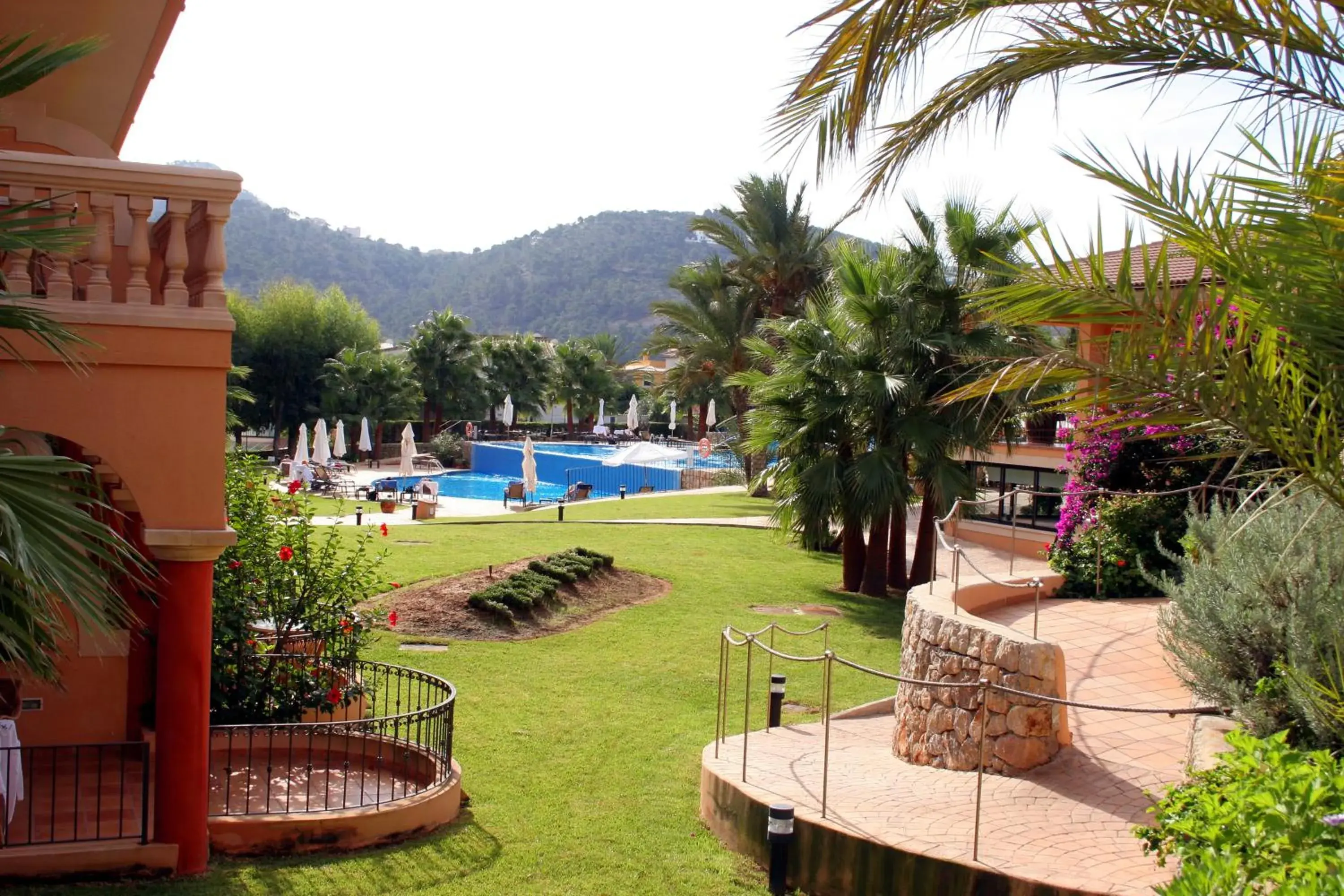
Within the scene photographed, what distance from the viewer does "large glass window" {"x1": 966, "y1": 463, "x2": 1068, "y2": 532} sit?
26703 millimetres

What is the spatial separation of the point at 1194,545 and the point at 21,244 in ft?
30.8

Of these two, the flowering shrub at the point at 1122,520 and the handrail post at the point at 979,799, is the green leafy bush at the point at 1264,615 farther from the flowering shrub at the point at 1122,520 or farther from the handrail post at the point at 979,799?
the flowering shrub at the point at 1122,520

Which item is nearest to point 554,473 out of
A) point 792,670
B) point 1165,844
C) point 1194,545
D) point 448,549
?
point 448,549

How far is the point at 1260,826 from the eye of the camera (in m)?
4.27

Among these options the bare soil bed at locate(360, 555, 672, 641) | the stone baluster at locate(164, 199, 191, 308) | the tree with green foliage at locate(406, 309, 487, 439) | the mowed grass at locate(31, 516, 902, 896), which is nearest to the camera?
the stone baluster at locate(164, 199, 191, 308)

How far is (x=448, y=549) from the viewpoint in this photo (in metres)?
21.1

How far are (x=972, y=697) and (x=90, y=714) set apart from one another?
7395 millimetres

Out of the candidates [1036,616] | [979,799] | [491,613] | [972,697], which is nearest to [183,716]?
[979,799]

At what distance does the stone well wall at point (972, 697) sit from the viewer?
8.91 m

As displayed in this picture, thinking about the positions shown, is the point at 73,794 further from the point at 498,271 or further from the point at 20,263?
the point at 498,271

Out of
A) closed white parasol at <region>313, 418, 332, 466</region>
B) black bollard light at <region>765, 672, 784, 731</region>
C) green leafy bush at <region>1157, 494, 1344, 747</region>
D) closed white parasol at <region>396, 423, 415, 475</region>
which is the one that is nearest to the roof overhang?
black bollard light at <region>765, 672, 784, 731</region>

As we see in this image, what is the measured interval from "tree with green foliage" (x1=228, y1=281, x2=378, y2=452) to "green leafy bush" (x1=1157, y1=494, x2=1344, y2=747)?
159 ft

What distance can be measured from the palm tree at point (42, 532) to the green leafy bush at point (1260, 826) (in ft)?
13.5

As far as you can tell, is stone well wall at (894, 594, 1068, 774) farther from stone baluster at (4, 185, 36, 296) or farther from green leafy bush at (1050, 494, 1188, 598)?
stone baluster at (4, 185, 36, 296)
